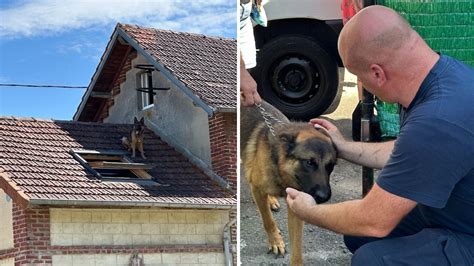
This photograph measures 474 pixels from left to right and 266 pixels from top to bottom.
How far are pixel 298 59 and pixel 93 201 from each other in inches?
46.1

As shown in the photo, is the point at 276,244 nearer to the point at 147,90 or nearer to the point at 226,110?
the point at 226,110

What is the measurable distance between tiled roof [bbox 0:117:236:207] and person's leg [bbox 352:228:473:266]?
3.29 feet

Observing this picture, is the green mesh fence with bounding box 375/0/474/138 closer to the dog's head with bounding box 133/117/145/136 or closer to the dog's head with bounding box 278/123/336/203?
the dog's head with bounding box 278/123/336/203

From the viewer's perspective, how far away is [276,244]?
231 cm

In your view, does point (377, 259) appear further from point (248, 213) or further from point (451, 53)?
point (451, 53)

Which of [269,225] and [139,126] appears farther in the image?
[139,126]

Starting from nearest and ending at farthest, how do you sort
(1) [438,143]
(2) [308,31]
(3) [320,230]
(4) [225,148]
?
1. (1) [438,143]
2. (2) [308,31]
3. (3) [320,230]
4. (4) [225,148]

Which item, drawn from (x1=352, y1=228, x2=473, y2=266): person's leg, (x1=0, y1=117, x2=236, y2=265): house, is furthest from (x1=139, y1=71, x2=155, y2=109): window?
(x1=352, y1=228, x2=473, y2=266): person's leg

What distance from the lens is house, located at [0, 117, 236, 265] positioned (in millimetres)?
2893

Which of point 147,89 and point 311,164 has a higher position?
point 147,89

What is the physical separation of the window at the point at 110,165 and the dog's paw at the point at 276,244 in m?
0.85

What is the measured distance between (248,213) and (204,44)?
0.61 metres

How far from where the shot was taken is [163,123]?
10.2 feet

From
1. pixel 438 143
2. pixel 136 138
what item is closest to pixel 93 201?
pixel 136 138
